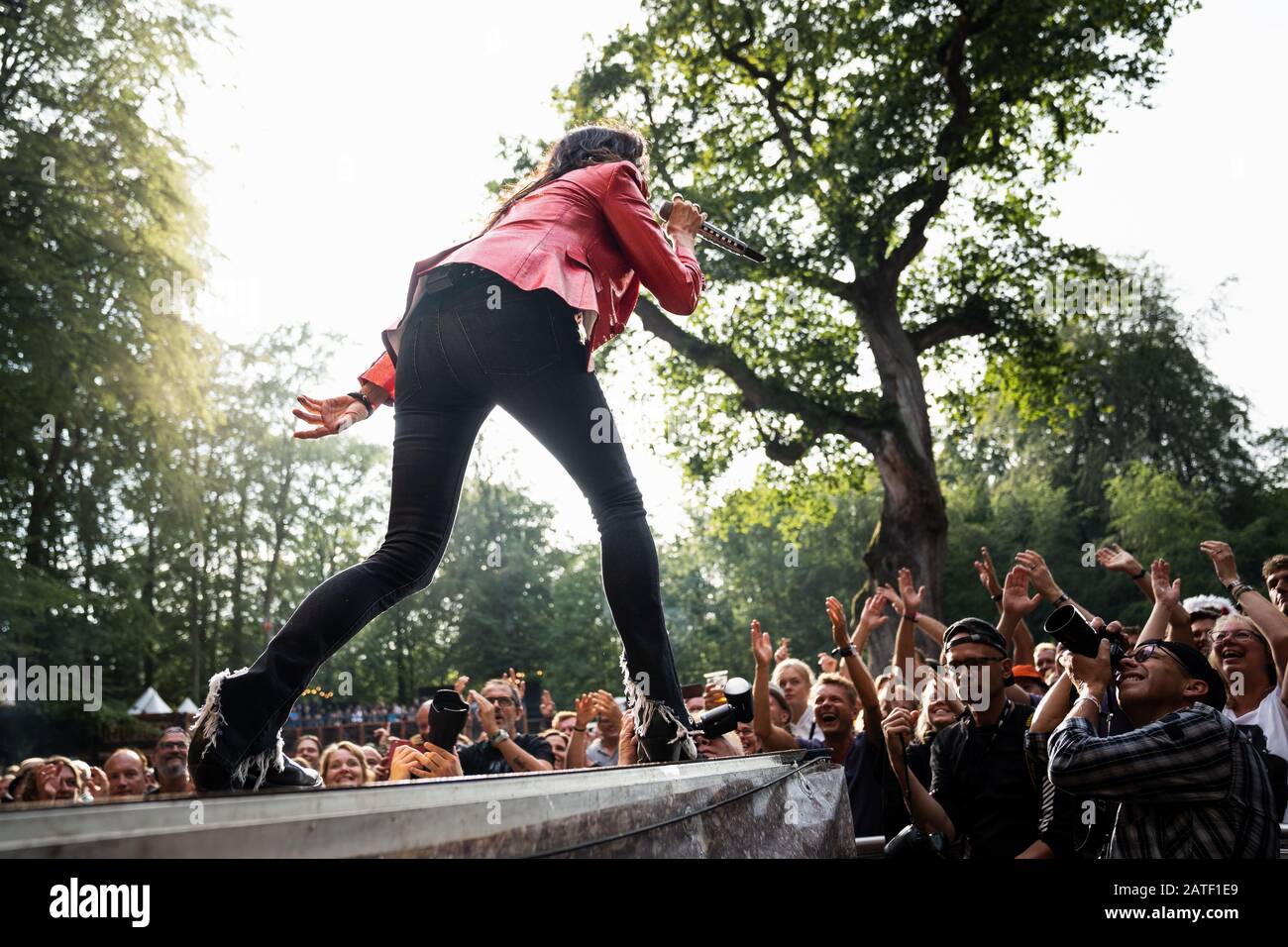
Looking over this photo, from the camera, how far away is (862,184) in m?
13.9

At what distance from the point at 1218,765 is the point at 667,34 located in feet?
48.3

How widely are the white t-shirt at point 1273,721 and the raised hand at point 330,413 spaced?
11.2ft

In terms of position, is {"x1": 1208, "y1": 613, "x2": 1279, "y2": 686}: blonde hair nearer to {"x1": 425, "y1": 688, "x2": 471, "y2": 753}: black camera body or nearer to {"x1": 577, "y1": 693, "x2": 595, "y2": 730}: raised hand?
{"x1": 577, "y1": 693, "x2": 595, "y2": 730}: raised hand

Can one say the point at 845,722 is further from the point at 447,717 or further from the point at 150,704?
the point at 150,704

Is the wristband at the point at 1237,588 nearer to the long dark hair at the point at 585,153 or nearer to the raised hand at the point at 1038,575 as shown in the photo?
the raised hand at the point at 1038,575

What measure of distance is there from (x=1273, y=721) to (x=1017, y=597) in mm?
1183

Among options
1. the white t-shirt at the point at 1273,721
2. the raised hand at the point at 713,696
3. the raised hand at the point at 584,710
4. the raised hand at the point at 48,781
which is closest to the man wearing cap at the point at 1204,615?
the white t-shirt at the point at 1273,721

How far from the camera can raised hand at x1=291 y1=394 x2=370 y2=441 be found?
283cm

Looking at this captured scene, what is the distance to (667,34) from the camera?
15766 mm

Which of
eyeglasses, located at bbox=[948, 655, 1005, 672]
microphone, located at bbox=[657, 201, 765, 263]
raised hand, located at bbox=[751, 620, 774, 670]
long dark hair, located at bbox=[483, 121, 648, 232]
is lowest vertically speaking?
eyeglasses, located at bbox=[948, 655, 1005, 672]

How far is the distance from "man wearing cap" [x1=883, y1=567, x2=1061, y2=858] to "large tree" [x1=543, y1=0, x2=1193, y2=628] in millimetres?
8565

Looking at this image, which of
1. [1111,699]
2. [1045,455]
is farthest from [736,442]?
[1045,455]
